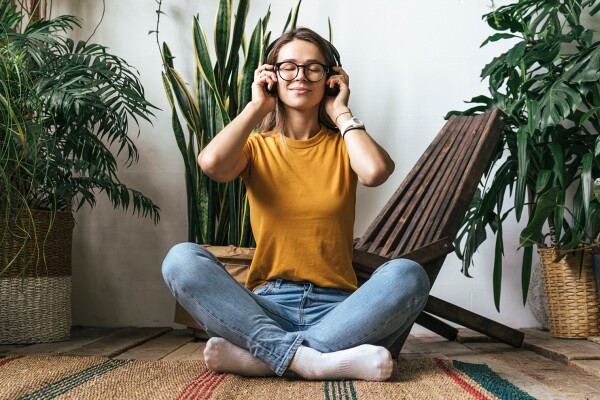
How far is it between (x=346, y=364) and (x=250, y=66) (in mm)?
1431

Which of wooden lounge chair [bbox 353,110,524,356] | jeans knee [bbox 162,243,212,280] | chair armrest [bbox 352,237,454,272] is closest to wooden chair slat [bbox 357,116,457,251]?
wooden lounge chair [bbox 353,110,524,356]

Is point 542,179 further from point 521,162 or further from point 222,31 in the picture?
point 222,31

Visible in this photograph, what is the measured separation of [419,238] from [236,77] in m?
1.06

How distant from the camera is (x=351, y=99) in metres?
2.91

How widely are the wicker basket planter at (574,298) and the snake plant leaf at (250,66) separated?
133cm

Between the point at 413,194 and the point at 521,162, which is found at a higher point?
the point at 521,162

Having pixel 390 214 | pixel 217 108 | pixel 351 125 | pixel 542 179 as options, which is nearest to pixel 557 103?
pixel 542 179

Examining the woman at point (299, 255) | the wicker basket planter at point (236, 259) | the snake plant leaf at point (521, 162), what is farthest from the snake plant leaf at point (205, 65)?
the snake plant leaf at point (521, 162)

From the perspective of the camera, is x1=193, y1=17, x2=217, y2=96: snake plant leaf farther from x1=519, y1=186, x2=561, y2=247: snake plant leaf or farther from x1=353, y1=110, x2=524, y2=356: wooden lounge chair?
x1=519, y1=186, x2=561, y2=247: snake plant leaf

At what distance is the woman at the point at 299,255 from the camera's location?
1.59 m

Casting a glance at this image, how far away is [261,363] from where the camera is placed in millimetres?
1607

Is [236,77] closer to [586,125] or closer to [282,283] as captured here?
[282,283]

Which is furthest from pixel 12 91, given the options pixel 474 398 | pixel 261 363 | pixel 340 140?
pixel 474 398

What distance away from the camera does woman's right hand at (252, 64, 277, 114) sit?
183 cm
